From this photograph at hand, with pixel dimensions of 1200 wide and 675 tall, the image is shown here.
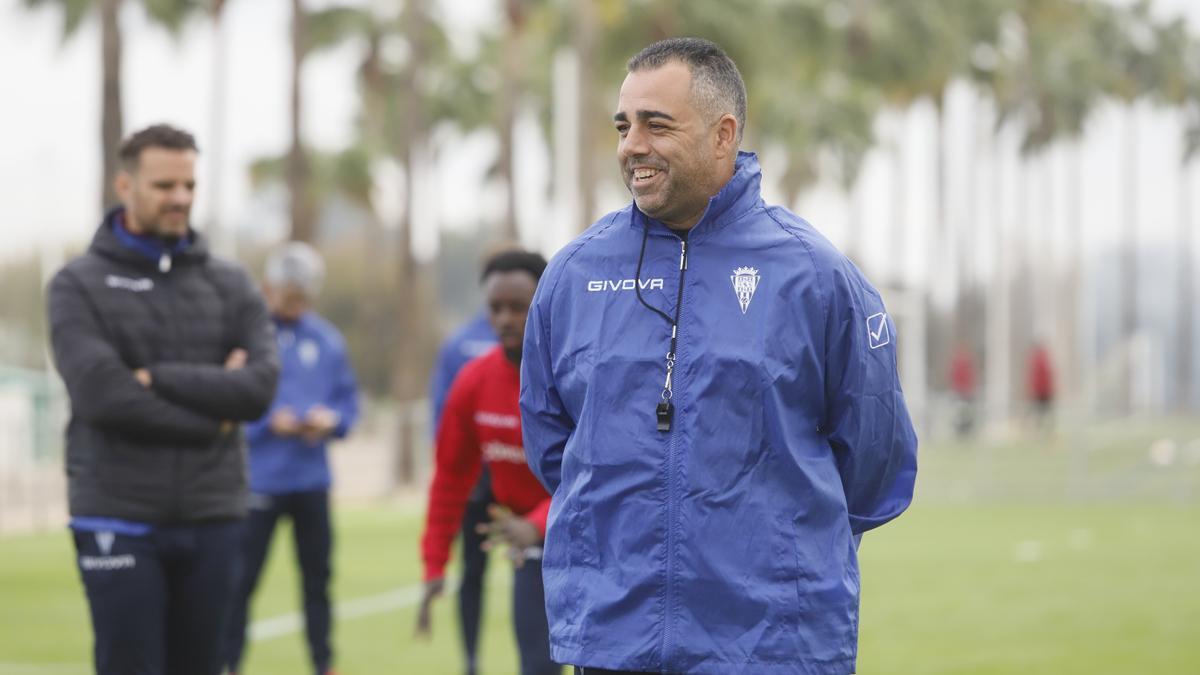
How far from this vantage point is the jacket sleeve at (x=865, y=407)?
4.55 m

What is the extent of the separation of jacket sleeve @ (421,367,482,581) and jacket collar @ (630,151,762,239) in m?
3.33

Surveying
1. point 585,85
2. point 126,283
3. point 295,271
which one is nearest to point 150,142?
point 126,283

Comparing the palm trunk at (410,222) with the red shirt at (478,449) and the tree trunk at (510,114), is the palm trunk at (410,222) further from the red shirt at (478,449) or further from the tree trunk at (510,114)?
the red shirt at (478,449)

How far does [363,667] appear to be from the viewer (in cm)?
1198

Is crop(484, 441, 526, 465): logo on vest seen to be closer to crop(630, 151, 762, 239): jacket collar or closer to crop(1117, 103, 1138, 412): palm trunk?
crop(630, 151, 762, 239): jacket collar

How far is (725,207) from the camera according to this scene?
4.62 meters

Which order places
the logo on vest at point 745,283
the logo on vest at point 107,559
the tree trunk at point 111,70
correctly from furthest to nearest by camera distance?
the tree trunk at point 111,70 < the logo on vest at point 107,559 < the logo on vest at point 745,283

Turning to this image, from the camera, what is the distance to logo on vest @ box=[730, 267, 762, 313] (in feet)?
14.7

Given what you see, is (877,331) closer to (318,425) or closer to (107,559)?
(107,559)

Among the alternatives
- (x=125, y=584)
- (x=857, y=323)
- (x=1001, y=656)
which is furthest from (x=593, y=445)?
(x=1001, y=656)

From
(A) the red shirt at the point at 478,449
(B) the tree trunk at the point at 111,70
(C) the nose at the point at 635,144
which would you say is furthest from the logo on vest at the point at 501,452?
(B) the tree trunk at the point at 111,70

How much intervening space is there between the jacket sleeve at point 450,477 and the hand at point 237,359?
0.99 metres

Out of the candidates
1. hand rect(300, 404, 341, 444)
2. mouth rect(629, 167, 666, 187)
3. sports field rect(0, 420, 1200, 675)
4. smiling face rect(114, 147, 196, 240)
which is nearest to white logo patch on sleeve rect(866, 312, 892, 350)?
mouth rect(629, 167, 666, 187)

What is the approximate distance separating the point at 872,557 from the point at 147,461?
13992 millimetres
